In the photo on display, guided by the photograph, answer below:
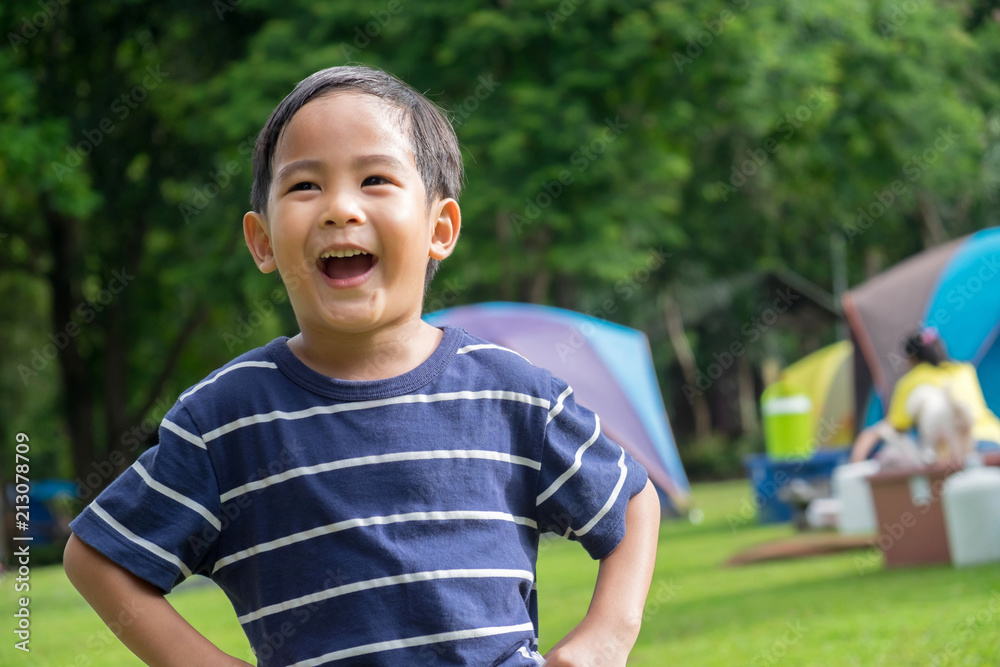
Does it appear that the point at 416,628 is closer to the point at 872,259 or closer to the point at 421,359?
the point at 421,359

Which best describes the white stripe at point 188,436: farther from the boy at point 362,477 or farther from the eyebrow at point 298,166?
the eyebrow at point 298,166

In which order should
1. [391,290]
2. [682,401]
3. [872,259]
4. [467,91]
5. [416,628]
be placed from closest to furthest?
[416,628], [391,290], [467,91], [872,259], [682,401]

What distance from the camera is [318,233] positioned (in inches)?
62.6

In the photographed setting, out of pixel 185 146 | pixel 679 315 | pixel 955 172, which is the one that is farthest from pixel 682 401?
pixel 185 146

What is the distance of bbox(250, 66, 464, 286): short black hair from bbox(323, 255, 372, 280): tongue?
150 mm

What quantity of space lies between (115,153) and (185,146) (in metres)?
0.94

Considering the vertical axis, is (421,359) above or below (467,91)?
below

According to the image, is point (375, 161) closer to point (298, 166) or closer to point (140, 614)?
point (298, 166)

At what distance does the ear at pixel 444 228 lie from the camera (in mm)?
1776

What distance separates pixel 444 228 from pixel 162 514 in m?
0.59
